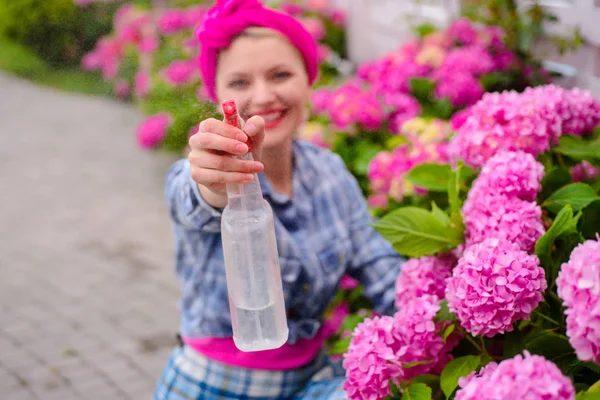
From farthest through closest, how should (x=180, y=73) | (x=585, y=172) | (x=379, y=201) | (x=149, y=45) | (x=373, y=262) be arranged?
(x=149, y=45) < (x=180, y=73) < (x=379, y=201) < (x=373, y=262) < (x=585, y=172)

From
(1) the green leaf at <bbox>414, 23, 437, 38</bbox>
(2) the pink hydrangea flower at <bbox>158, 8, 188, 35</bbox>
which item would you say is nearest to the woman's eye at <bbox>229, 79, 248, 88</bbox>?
(1) the green leaf at <bbox>414, 23, 437, 38</bbox>

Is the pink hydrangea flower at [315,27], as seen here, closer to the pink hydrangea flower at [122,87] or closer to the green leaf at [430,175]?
the green leaf at [430,175]

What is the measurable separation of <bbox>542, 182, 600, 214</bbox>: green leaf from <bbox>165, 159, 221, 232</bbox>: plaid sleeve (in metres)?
0.68

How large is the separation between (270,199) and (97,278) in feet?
11.0

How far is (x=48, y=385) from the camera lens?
3500 mm

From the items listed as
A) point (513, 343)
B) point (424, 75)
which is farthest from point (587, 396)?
point (424, 75)

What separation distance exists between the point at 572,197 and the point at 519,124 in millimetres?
221

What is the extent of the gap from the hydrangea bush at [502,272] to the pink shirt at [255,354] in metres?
0.34

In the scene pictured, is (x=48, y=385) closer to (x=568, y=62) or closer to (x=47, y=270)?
(x=47, y=270)

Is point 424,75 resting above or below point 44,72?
above

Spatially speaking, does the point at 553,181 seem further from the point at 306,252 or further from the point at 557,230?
the point at 306,252

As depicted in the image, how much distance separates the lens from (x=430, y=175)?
1.75 m

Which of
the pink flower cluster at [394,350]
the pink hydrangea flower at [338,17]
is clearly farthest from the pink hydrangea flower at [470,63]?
the pink hydrangea flower at [338,17]

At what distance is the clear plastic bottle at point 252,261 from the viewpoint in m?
1.17
